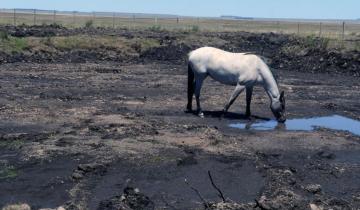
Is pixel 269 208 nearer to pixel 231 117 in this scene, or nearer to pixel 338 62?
pixel 231 117

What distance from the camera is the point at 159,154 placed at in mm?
13586

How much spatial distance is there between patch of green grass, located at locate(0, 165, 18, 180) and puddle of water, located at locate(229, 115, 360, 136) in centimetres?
740

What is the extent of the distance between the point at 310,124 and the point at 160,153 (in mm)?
6738

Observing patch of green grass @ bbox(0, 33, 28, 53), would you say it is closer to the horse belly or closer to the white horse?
the white horse

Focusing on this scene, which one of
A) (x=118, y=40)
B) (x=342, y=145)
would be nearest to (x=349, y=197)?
(x=342, y=145)

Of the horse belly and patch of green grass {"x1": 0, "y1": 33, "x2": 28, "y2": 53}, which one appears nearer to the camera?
the horse belly

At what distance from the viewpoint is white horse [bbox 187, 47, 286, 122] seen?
18.7 metres

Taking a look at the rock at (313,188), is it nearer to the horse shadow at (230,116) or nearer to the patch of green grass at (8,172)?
the patch of green grass at (8,172)

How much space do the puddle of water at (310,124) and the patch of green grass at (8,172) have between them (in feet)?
24.3

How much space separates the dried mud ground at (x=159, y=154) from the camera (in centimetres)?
1059

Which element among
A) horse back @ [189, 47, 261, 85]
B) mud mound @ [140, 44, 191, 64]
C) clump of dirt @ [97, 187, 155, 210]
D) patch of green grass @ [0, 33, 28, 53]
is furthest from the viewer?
mud mound @ [140, 44, 191, 64]

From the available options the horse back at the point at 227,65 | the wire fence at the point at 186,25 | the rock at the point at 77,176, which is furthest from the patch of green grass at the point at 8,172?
the wire fence at the point at 186,25

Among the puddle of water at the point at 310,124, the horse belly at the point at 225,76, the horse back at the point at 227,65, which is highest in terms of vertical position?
the horse back at the point at 227,65

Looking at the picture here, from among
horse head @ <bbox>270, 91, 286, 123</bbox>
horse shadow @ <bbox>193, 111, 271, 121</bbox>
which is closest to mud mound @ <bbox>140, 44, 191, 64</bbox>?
horse shadow @ <bbox>193, 111, 271, 121</bbox>
